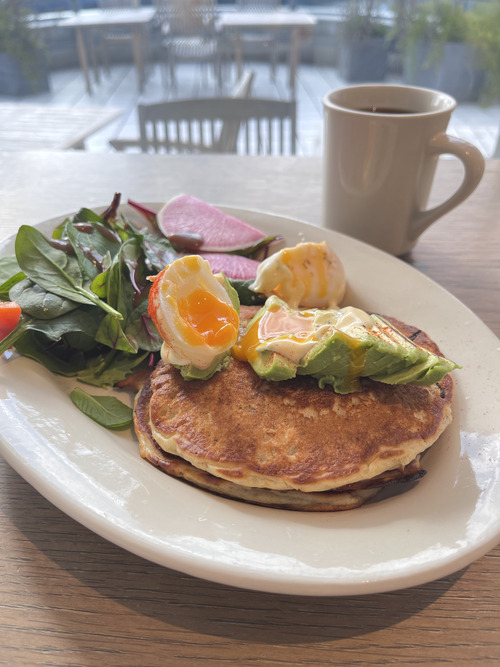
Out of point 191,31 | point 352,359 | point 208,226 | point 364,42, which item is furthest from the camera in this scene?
point 191,31

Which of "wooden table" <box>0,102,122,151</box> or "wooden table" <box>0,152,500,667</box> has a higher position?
"wooden table" <box>0,152,500,667</box>

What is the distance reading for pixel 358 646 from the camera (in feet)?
2.00

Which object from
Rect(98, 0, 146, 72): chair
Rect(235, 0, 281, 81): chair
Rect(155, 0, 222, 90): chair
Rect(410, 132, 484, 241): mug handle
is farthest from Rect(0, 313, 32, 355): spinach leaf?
Rect(98, 0, 146, 72): chair

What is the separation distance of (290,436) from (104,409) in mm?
322

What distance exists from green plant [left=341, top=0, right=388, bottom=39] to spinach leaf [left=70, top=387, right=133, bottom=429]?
665 centimetres

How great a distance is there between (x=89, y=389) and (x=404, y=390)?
532 mm

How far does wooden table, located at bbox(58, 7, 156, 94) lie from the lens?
651cm

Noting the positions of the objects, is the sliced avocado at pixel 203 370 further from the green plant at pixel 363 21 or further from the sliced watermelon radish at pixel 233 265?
the green plant at pixel 363 21

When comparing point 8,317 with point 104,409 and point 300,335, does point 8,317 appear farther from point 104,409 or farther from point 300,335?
point 300,335

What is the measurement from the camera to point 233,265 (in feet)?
3.91

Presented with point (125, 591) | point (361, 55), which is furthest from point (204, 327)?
point (361, 55)

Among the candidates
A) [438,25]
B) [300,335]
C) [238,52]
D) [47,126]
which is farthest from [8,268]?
[238,52]

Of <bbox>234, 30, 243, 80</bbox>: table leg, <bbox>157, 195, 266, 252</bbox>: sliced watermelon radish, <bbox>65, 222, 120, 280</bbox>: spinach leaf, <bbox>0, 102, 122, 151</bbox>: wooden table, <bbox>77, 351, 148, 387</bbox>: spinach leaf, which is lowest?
<bbox>234, 30, 243, 80</bbox>: table leg

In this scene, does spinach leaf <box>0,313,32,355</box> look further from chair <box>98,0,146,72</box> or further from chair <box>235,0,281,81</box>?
chair <box>98,0,146,72</box>
